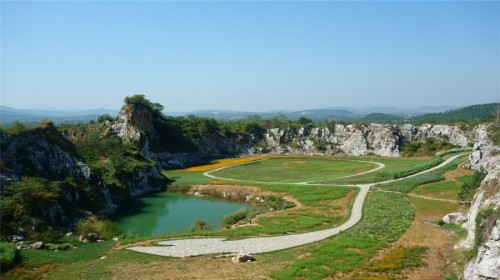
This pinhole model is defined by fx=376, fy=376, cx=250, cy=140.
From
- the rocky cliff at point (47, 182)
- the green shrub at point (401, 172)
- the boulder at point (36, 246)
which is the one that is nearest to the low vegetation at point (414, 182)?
the green shrub at point (401, 172)

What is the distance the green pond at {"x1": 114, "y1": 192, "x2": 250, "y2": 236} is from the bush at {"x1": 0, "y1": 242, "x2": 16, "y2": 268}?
579 inches

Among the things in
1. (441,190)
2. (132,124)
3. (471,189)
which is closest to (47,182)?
(471,189)

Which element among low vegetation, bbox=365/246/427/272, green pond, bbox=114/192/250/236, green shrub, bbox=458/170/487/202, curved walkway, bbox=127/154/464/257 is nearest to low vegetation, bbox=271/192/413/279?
low vegetation, bbox=365/246/427/272

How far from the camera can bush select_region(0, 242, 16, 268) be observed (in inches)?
927

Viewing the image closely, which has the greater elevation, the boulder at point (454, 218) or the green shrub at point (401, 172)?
the green shrub at point (401, 172)

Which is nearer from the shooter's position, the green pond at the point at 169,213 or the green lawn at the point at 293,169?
the green pond at the point at 169,213

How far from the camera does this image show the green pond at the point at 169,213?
136 feet

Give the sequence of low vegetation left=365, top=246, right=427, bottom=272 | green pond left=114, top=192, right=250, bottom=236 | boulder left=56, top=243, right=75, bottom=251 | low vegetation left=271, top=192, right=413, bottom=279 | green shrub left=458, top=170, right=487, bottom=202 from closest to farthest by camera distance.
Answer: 1. low vegetation left=271, top=192, right=413, bottom=279
2. low vegetation left=365, top=246, right=427, bottom=272
3. boulder left=56, top=243, right=75, bottom=251
4. green pond left=114, top=192, right=250, bottom=236
5. green shrub left=458, top=170, right=487, bottom=202

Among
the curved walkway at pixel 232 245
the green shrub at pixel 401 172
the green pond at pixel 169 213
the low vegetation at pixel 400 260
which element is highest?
the green shrub at pixel 401 172

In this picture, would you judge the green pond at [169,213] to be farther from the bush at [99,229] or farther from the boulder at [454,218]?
the boulder at [454,218]

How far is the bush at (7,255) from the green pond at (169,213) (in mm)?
14696

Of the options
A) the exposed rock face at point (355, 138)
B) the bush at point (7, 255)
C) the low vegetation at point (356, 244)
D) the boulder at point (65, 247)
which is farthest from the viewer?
the exposed rock face at point (355, 138)

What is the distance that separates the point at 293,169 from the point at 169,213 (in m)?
35.2

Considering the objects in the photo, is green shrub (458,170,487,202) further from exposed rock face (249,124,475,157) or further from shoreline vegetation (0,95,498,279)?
exposed rock face (249,124,475,157)
